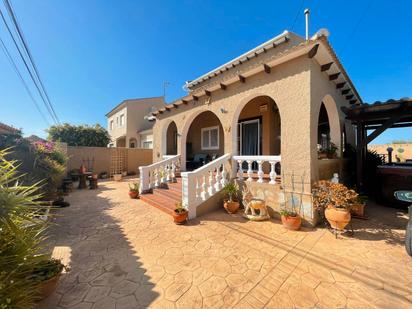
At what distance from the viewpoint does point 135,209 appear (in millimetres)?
7023

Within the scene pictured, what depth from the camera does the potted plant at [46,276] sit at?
2.58 meters

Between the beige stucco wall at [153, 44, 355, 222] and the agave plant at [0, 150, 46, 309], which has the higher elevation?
the beige stucco wall at [153, 44, 355, 222]

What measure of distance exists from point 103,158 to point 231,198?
47.2 ft

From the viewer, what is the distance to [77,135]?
2178cm

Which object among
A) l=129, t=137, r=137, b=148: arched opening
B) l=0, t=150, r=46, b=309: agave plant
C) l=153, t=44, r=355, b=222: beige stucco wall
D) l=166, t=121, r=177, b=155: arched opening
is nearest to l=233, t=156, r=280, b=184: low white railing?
l=153, t=44, r=355, b=222: beige stucco wall

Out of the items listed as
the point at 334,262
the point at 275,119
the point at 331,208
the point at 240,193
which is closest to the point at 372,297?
the point at 334,262

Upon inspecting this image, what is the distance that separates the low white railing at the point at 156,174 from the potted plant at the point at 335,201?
6.22m

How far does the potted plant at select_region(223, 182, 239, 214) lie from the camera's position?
20.5 ft

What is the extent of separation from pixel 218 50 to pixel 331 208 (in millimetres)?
12259

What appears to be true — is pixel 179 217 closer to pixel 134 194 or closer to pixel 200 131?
pixel 134 194

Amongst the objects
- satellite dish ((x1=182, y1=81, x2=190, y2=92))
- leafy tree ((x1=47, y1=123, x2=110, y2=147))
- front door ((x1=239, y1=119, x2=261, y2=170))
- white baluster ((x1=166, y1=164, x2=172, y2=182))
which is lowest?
white baluster ((x1=166, y1=164, x2=172, y2=182))

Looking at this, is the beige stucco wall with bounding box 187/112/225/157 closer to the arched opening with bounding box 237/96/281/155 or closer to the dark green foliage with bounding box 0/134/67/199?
the arched opening with bounding box 237/96/281/155

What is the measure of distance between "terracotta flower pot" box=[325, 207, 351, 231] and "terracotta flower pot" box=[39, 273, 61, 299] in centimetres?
579

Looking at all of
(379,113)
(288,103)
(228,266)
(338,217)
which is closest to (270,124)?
(288,103)
